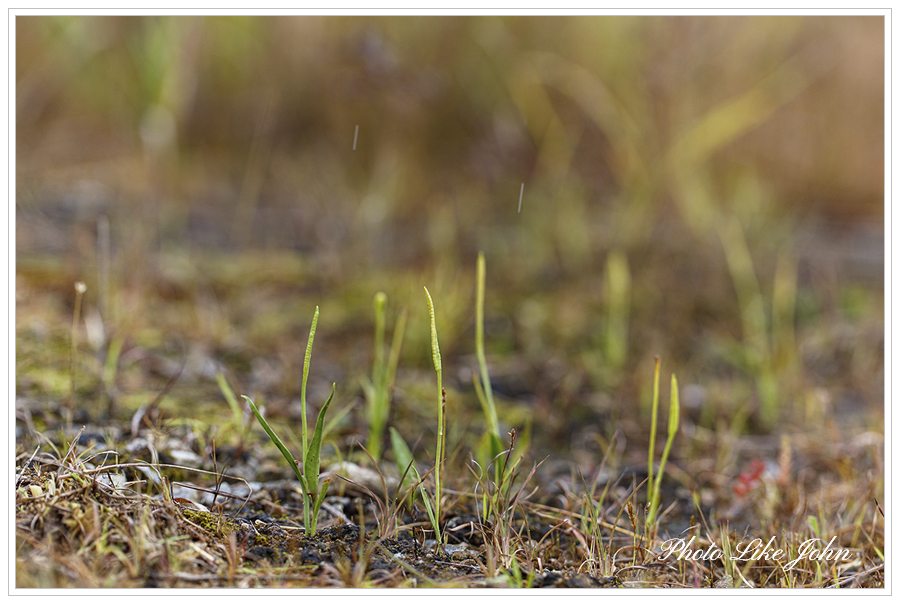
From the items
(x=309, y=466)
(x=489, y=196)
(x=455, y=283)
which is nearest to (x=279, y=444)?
(x=309, y=466)

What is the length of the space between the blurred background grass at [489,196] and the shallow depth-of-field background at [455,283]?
15 mm

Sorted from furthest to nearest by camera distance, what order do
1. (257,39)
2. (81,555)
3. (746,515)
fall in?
(257,39) → (746,515) → (81,555)

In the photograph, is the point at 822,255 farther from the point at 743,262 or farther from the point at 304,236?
the point at 304,236

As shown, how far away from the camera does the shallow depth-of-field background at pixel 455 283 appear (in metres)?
0.96

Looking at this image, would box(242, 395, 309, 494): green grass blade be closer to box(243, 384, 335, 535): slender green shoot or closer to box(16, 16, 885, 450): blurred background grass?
box(243, 384, 335, 535): slender green shoot

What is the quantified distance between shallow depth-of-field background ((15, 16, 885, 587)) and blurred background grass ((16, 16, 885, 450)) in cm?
1

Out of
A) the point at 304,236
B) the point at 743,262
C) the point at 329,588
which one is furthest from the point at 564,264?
the point at 329,588

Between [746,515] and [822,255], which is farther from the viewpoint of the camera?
[822,255]

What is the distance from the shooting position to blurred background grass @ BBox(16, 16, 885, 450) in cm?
168

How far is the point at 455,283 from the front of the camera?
1889mm

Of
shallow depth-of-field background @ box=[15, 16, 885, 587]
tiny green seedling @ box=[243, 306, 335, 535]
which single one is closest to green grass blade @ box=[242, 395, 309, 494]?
tiny green seedling @ box=[243, 306, 335, 535]

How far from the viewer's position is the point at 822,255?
2559 mm

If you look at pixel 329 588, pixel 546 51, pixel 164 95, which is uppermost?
pixel 546 51
